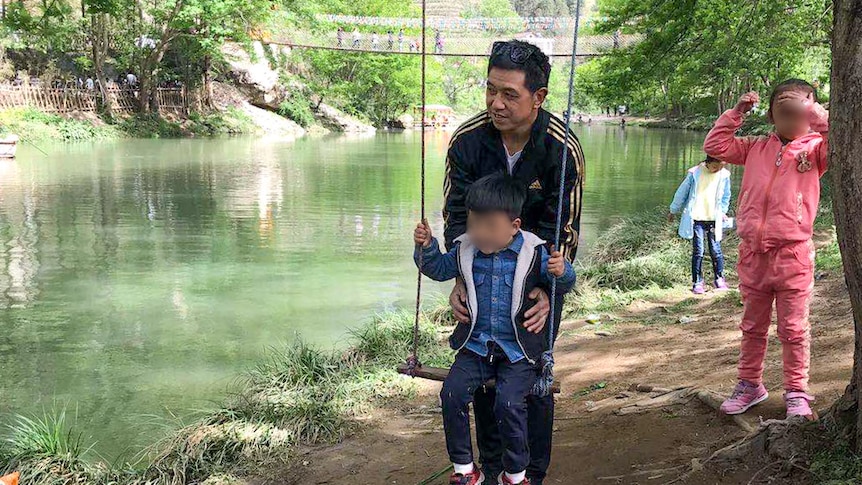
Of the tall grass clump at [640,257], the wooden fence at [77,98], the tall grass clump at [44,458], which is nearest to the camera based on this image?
the tall grass clump at [44,458]

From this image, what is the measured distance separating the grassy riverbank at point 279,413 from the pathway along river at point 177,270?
18.7 inches

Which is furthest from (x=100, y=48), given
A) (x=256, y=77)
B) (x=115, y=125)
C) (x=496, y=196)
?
(x=496, y=196)

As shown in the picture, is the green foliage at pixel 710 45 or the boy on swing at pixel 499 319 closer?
the boy on swing at pixel 499 319

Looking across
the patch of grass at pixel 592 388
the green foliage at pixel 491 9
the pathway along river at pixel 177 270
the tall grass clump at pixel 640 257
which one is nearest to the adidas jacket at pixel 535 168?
the patch of grass at pixel 592 388

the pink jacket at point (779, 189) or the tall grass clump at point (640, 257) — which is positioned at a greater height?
the pink jacket at point (779, 189)

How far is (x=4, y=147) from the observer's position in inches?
770

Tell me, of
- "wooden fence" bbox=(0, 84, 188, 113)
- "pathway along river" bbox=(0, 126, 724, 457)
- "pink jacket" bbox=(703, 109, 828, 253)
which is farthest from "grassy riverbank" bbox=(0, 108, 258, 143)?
"pink jacket" bbox=(703, 109, 828, 253)

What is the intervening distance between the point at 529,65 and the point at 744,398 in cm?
190

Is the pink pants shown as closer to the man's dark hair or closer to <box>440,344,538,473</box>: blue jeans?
<box>440,344,538,473</box>: blue jeans

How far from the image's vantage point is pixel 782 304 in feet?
11.1

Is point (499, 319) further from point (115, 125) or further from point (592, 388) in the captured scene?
point (115, 125)

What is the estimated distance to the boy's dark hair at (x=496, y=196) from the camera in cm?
270

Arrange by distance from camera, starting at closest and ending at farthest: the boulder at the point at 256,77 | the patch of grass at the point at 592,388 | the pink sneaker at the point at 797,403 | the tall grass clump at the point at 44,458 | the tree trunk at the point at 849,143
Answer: the tree trunk at the point at 849,143, the pink sneaker at the point at 797,403, the tall grass clump at the point at 44,458, the patch of grass at the point at 592,388, the boulder at the point at 256,77

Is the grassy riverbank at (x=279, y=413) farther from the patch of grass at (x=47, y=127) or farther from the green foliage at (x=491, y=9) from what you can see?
the green foliage at (x=491, y=9)
